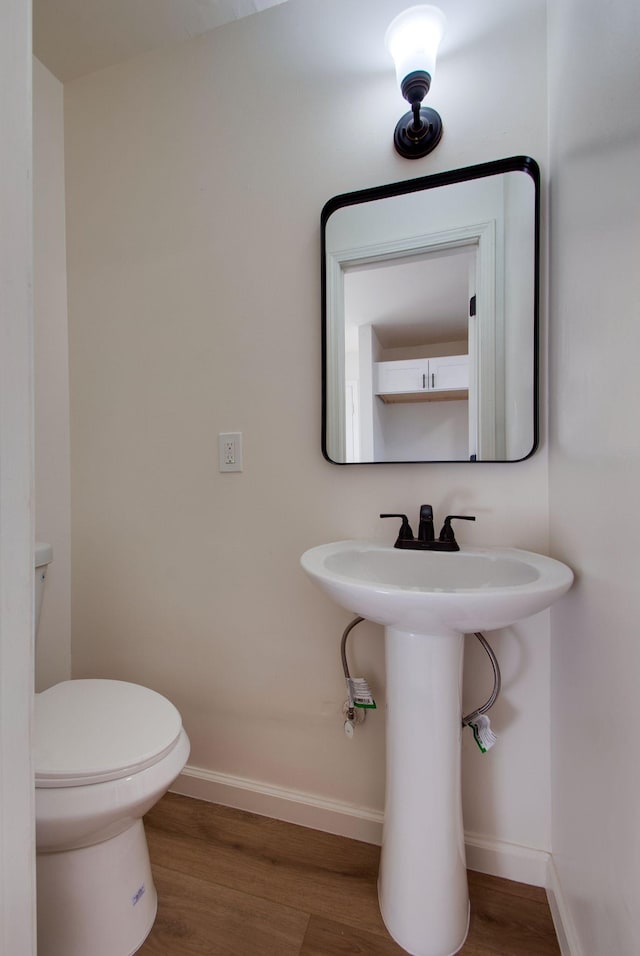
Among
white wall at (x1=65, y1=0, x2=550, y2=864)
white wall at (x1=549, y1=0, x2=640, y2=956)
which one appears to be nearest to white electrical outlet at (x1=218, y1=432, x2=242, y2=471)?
white wall at (x1=65, y1=0, x2=550, y2=864)

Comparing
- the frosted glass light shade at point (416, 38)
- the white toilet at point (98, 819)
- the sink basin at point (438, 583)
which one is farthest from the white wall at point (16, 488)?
the frosted glass light shade at point (416, 38)

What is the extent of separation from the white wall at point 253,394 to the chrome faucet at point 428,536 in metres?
0.09

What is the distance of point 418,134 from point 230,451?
100cm

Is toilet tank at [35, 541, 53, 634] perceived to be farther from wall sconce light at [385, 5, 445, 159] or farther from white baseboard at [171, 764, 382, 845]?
wall sconce light at [385, 5, 445, 159]

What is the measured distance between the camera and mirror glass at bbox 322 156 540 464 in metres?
1.02

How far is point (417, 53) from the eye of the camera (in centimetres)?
98

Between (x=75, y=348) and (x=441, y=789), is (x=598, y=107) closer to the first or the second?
(x=441, y=789)

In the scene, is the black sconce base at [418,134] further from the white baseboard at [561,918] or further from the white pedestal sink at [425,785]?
the white baseboard at [561,918]

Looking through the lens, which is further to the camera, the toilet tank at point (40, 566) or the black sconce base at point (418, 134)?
the toilet tank at point (40, 566)

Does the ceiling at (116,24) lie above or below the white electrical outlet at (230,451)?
above

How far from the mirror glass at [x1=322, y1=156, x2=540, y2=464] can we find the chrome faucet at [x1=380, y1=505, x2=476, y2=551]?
165 millimetres

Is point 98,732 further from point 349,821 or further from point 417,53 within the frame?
point 417,53

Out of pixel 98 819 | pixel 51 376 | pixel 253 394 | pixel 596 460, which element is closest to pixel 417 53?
pixel 253 394

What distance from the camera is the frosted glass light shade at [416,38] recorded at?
0.96 meters
